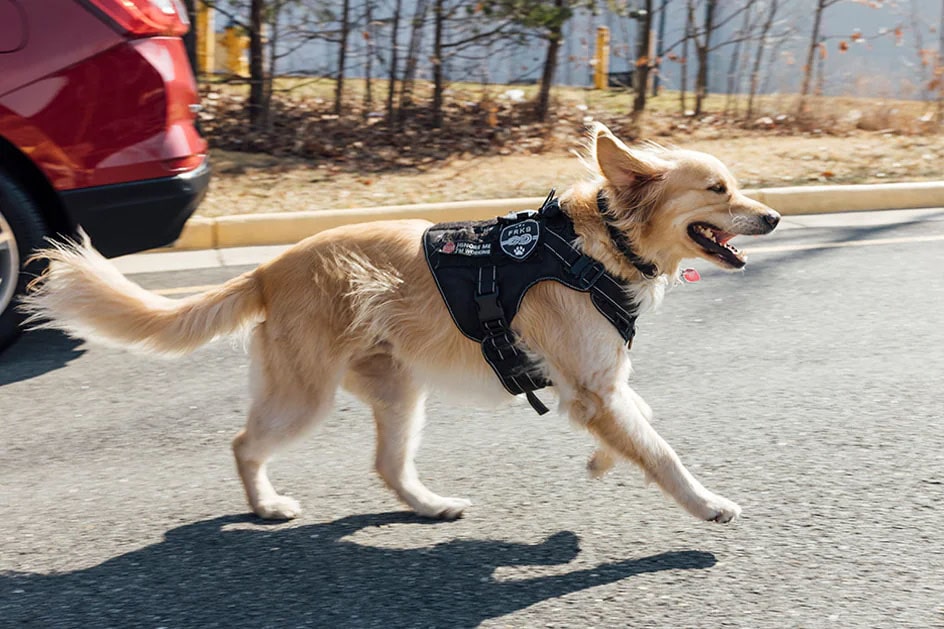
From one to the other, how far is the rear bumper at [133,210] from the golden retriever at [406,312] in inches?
74.6

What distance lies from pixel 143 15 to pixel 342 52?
17.5 feet

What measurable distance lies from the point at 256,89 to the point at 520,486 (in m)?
7.43

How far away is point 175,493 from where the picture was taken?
3.85 m

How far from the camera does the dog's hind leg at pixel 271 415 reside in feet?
11.5

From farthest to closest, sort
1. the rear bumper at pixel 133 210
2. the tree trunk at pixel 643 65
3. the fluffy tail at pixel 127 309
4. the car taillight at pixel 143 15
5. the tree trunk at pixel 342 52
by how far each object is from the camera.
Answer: the tree trunk at pixel 643 65 < the tree trunk at pixel 342 52 < the rear bumper at pixel 133 210 < the car taillight at pixel 143 15 < the fluffy tail at pixel 127 309

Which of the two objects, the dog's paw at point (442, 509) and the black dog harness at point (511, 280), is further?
the dog's paw at point (442, 509)

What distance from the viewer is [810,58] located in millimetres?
11750

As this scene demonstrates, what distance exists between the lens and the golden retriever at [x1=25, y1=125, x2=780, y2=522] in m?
3.45

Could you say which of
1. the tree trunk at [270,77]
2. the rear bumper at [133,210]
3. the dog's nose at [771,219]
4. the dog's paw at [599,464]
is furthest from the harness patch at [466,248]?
the tree trunk at [270,77]

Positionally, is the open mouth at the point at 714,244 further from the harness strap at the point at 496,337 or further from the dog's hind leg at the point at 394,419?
the dog's hind leg at the point at 394,419

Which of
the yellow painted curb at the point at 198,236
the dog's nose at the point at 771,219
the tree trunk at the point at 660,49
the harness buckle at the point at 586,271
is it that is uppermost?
the tree trunk at the point at 660,49

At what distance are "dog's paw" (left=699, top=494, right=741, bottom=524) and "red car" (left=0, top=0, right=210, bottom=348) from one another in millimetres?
3356

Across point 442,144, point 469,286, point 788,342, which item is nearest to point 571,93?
point 442,144

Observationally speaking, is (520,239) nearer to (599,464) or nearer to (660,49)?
(599,464)
